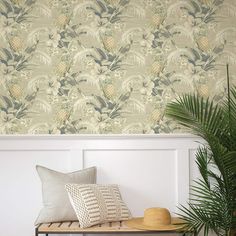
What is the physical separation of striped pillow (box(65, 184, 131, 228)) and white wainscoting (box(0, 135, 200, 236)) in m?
0.30

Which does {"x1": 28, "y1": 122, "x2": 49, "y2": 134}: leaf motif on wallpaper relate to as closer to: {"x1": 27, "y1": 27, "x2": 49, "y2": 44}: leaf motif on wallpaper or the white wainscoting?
the white wainscoting

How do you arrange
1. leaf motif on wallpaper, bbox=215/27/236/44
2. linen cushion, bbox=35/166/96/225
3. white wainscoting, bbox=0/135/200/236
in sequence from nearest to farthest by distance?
linen cushion, bbox=35/166/96/225 < white wainscoting, bbox=0/135/200/236 < leaf motif on wallpaper, bbox=215/27/236/44

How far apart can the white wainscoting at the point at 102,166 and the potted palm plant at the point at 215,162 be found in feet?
0.94

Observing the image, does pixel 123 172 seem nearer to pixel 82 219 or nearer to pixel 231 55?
pixel 82 219

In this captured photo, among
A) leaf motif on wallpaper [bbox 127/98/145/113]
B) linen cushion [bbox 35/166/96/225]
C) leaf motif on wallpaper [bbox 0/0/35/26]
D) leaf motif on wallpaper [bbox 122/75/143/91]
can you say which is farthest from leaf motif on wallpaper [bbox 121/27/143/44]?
linen cushion [bbox 35/166/96/225]

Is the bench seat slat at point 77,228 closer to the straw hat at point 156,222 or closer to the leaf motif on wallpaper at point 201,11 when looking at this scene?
the straw hat at point 156,222

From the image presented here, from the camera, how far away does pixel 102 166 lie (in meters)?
3.67

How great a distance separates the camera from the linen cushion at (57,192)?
3322 mm

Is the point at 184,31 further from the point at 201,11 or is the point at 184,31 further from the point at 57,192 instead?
the point at 57,192

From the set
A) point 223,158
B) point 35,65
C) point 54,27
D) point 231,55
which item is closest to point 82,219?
point 223,158

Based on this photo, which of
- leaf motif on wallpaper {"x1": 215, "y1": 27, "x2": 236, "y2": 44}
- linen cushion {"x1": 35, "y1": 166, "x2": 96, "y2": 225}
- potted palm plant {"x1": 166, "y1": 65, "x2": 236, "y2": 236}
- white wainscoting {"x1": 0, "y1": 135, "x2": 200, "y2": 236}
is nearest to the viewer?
potted palm plant {"x1": 166, "y1": 65, "x2": 236, "y2": 236}

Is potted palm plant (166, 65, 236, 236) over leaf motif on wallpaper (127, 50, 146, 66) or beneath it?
beneath

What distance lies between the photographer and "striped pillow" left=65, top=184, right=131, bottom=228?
3178 mm

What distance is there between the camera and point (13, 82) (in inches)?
145
